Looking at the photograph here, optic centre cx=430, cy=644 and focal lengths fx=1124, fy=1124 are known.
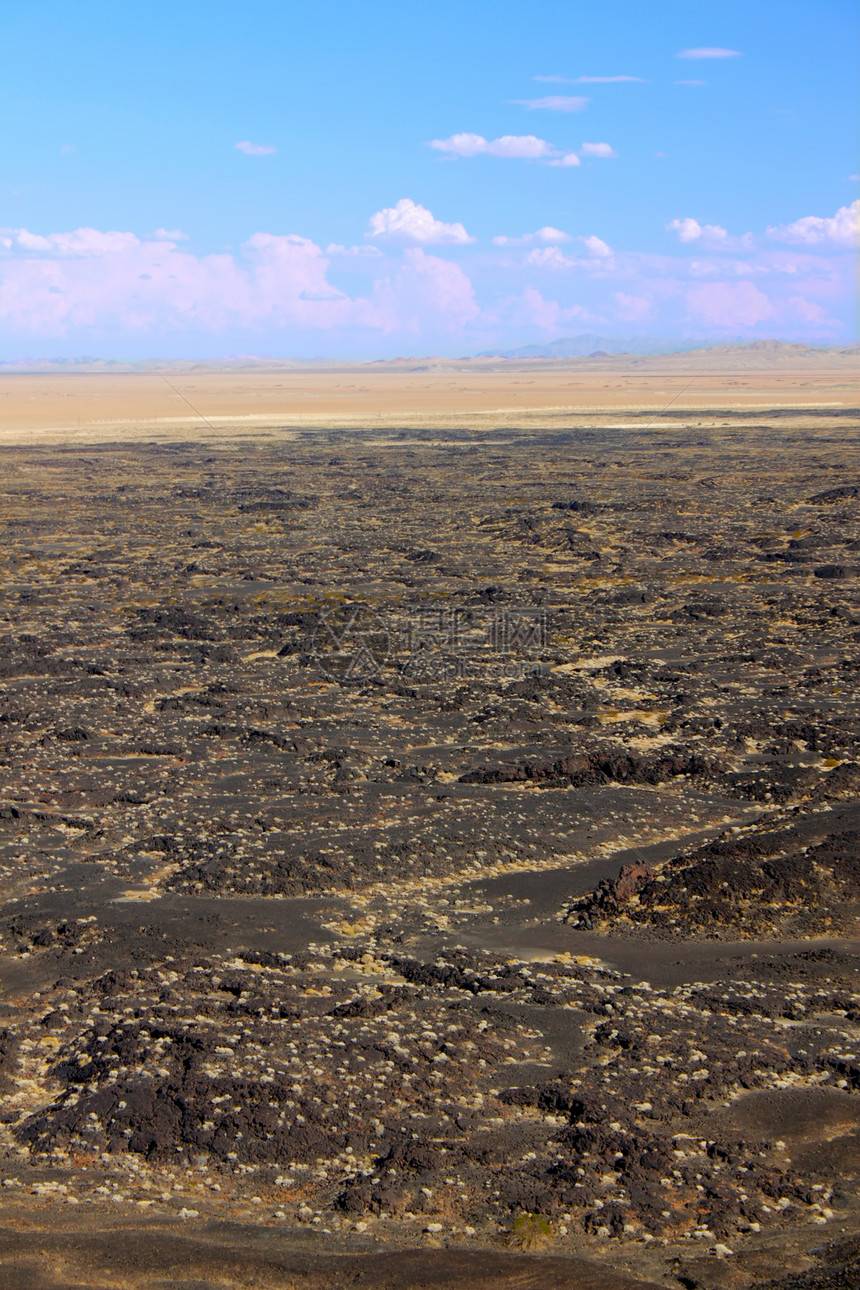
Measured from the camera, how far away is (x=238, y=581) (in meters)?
27.4

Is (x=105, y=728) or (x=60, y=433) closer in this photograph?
(x=105, y=728)

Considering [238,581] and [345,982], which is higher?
[238,581]

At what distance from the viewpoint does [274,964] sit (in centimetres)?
916

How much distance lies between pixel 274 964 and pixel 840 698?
34.8 ft

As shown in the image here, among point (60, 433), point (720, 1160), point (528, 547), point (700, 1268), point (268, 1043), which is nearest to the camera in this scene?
point (700, 1268)

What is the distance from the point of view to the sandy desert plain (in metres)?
6.17

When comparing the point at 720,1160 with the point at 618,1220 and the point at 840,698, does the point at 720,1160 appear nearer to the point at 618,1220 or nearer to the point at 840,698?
the point at 618,1220

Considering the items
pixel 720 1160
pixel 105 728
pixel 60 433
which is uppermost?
pixel 60 433

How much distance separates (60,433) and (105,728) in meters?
69.3

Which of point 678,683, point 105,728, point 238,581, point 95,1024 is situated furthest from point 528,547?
point 95,1024

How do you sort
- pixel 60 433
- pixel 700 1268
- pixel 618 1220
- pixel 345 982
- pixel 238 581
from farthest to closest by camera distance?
1. pixel 60 433
2. pixel 238 581
3. pixel 345 982
4. pixel 618 1220
5. pixel 700 1268

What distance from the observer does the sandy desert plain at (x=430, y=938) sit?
20.2ft

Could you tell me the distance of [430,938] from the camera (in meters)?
9.67

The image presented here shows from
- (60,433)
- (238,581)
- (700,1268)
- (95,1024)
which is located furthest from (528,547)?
(60,433)
